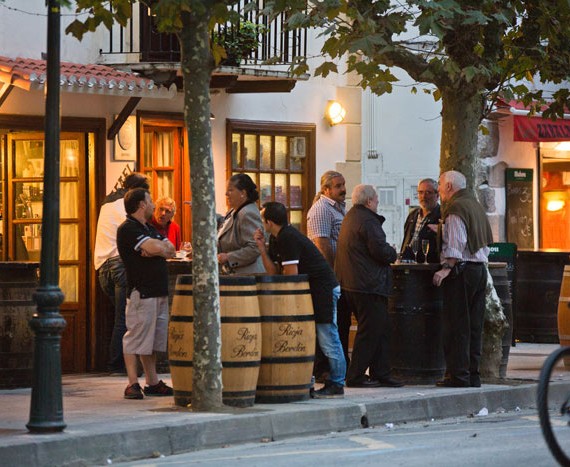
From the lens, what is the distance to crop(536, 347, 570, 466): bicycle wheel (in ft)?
27.0

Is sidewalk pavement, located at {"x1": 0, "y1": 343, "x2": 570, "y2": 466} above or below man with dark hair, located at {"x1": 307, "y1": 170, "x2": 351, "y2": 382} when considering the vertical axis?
below

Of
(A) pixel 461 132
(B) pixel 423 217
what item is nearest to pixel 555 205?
(B) pixel 423 217

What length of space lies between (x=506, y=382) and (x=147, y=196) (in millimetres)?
3986

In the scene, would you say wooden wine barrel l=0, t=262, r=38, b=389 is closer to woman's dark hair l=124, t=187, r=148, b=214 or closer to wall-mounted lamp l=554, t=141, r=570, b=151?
woman's dark hair l=124, t=187, r=148, b=214

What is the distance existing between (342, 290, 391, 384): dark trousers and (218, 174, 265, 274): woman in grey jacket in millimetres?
1030

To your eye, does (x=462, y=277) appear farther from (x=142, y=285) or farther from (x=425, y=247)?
(x=142, y=285)

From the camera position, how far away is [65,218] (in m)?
15.7

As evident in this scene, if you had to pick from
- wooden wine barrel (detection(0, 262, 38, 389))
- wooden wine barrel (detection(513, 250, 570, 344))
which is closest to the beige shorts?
wooden wine barrel (detection(0, 262, 38, 389))

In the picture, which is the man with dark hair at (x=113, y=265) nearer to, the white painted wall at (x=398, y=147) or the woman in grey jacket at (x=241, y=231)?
the woman in grey jacket at (x=241, y=231)

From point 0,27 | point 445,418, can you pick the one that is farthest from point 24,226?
point 445,418

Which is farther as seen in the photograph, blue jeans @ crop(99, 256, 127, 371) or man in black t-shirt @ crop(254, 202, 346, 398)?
blue jeans @ crop(99, 256, 127, 371)

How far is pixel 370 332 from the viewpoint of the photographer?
1293 cm

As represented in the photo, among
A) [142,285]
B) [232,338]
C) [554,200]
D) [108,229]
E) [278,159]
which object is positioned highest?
[278,159]

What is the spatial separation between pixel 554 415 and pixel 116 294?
7.10m
